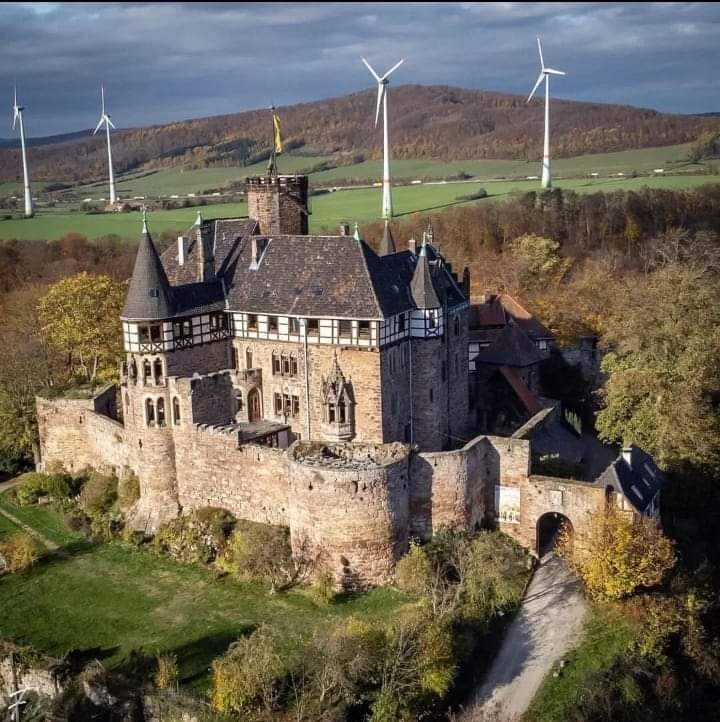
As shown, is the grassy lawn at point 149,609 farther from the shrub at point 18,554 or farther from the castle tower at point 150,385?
the castle tower at point 150,385

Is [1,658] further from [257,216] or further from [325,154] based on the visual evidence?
[325,154]

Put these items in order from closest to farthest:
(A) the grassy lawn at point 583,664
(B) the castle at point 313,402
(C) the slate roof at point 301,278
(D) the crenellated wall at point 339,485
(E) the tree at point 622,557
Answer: (A) the grassy lawn at point 583,664 < (E) the tree at point 622,557 < (D) the crenellated wall at point 339,485 < (B) the castle at point 313,402 < (C) the slate roof at point 301,278

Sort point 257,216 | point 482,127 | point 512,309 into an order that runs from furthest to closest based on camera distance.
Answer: point 482,127 < point 512,309 < point 257,216

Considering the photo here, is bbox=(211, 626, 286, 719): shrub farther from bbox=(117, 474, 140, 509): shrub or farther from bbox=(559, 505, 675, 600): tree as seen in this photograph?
bbox=(117, 474, 140, 509): shrub

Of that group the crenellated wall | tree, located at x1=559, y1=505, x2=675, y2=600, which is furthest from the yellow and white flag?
tree, located at x1=559, y1=505, x2=675, y2=600

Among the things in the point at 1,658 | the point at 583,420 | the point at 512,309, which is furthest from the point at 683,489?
the point at 1,658

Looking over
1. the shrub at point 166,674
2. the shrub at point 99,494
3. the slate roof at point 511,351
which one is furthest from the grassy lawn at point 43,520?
the slate roof at point 511,351
